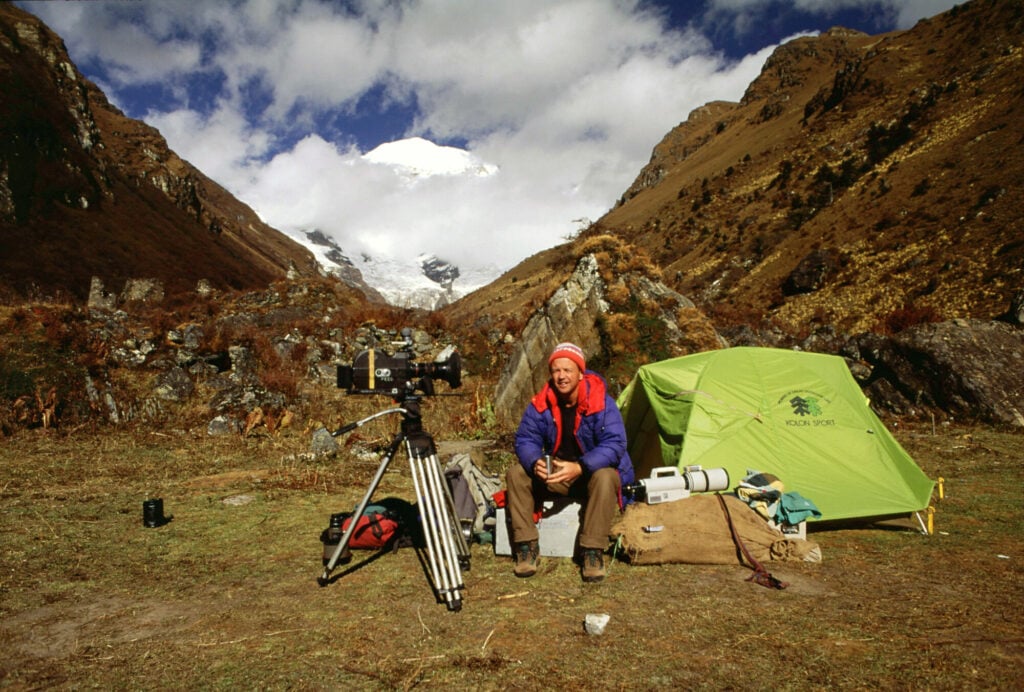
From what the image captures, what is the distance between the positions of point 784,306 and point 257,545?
33715mm

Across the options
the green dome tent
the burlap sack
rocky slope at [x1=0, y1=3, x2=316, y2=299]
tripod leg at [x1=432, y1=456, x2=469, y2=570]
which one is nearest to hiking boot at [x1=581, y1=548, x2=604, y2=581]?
the burlap sack

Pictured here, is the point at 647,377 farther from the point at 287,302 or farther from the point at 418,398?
the point at 287,302

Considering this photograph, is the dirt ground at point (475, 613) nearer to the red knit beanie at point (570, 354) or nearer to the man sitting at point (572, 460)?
the man sitting at point (572, 460)

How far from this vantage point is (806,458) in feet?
19.2

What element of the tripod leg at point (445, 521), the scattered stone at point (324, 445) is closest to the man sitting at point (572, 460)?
the tripod leg at point (445, 521)

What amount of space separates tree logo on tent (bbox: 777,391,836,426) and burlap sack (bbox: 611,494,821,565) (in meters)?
1.86

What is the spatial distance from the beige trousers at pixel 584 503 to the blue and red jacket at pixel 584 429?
12cm

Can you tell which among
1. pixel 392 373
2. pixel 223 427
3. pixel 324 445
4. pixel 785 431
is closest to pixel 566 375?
pixel 392 373

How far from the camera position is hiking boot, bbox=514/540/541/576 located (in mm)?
4383

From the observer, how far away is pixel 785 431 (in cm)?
604

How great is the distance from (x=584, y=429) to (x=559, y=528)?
3.01ft

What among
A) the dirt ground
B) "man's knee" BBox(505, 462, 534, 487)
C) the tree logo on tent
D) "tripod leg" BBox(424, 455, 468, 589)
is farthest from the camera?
the tree logo on tent

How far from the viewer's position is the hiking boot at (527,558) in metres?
4.38

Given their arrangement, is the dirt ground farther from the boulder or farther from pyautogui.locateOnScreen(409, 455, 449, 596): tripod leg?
the boulder
